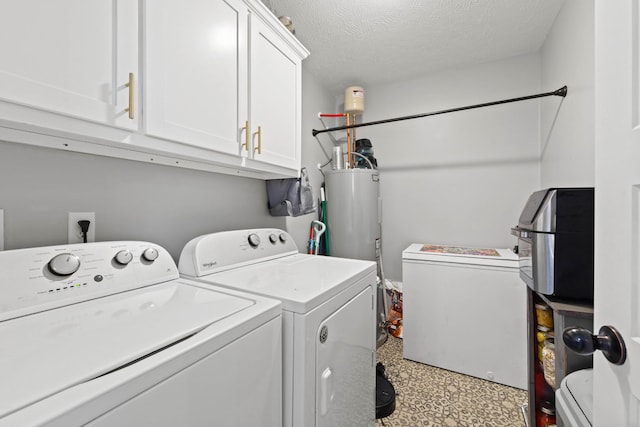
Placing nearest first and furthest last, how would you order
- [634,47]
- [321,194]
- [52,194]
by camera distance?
[634,47], [52,194], [321,194]

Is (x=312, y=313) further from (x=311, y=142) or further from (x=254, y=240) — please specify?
(x=311, y=142)

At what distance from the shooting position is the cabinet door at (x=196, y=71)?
954mm

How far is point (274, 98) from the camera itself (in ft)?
5.09

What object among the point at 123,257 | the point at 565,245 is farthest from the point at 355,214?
the point at 123,257

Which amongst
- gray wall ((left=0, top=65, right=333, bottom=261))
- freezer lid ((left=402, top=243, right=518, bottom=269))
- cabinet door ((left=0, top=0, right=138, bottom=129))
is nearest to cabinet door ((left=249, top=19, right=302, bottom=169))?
gray wall ((left=0, top=65, right=333, bottom=261))

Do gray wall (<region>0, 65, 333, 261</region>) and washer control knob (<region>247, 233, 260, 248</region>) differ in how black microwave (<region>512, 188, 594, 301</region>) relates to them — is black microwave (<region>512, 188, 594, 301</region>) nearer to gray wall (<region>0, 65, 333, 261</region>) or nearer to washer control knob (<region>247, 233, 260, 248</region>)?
washer control knob (<region>247, 233, 260, 248</region>)

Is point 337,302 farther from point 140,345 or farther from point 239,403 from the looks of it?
point 140,345

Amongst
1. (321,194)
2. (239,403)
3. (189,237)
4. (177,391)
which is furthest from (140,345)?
(321,194)

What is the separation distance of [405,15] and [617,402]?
221 centimetres

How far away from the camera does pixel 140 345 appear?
0.57m

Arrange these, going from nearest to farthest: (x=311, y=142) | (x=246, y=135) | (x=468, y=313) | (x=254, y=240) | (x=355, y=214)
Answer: (x=246, y=135), (x=254, y=240), (x=468, y=313), (x=355, y=214), (x=311, y=142)

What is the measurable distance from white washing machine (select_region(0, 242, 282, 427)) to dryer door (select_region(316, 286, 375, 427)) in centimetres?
19

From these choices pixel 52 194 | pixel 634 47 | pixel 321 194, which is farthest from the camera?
pixel 321 194

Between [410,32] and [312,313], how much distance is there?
2.19 meters
